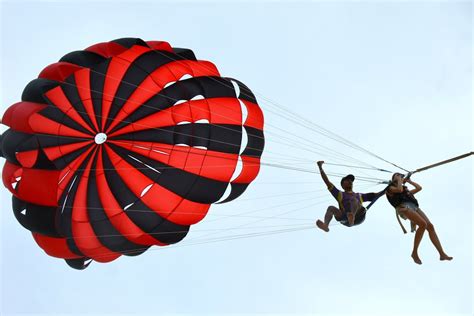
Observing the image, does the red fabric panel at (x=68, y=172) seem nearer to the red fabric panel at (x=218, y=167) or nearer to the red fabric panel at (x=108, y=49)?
the red fabric panel at (x=108, y=49)

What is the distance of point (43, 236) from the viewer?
1047 cm

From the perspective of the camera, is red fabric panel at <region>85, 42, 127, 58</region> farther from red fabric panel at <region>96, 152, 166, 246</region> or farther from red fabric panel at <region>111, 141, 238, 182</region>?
red fabric panel at <region>96, 152, 166, 246</region>

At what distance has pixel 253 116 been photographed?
10.9 meters

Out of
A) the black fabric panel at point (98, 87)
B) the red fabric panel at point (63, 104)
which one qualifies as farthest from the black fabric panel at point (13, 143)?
the black fabric panel at point (98, 87)

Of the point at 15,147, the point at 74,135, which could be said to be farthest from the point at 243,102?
the point at 15,147

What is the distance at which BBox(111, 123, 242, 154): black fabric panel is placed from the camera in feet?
35.0

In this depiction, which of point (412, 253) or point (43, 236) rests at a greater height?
point (43, 236)

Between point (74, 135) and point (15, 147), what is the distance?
2.96 ft

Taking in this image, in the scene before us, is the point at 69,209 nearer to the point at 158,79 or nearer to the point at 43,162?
the point at 43,162

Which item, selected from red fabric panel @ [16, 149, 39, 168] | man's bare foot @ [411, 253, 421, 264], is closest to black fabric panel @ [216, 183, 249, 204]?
red fabric panel @ [16, 149, 39, 168]

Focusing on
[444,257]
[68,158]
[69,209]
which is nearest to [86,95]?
[68,158]

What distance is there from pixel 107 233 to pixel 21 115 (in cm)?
213

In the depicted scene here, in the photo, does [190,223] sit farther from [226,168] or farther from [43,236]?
[43,236]

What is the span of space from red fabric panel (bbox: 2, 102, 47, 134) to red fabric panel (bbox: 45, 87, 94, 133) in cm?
22
